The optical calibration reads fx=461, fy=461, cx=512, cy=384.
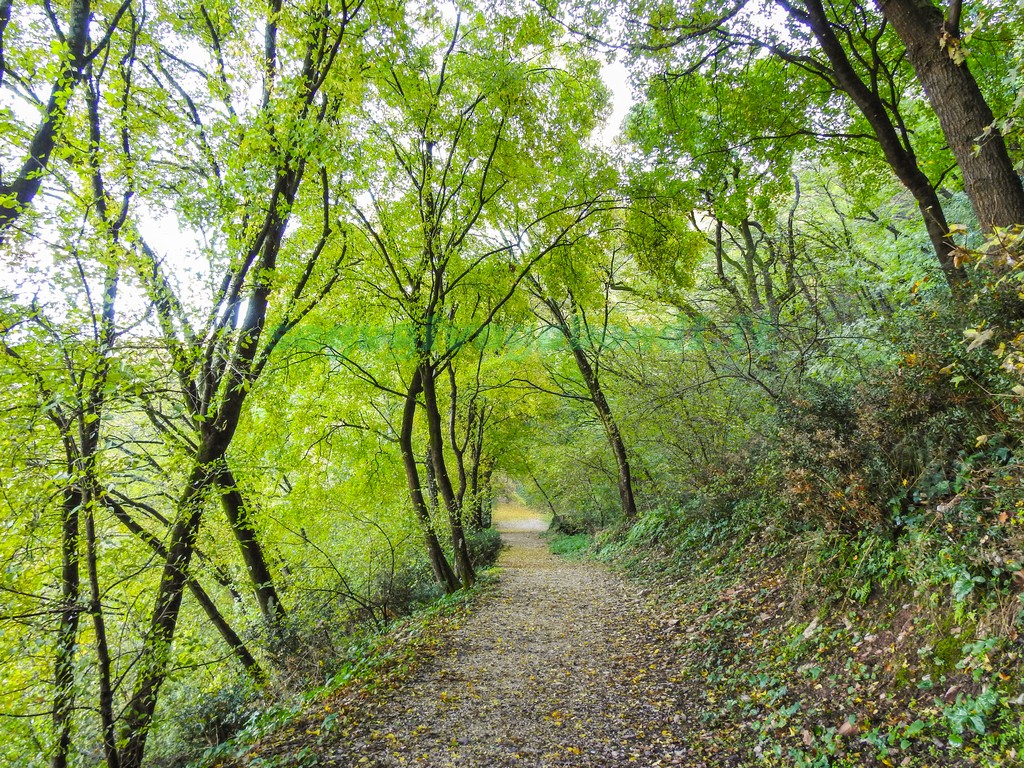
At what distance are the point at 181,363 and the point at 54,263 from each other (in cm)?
118

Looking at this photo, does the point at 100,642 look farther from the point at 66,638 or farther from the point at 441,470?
the point at 441,470

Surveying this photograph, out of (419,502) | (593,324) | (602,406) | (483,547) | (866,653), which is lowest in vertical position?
(483,547)

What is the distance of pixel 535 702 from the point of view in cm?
478

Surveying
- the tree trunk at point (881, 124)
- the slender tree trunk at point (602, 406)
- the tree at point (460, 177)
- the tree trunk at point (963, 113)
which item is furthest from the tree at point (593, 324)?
the tree trunk at point (963, 113)

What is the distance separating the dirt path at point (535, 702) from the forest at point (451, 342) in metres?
0.77

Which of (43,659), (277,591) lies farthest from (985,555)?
(277,591)

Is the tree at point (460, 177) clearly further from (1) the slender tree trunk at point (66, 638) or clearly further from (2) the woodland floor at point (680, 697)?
(1) the slender tree trunk at point (66, 638)

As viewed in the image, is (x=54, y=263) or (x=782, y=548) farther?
(x=782, y=548)

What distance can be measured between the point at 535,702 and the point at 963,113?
23.3ft

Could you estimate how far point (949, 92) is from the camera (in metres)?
4.39

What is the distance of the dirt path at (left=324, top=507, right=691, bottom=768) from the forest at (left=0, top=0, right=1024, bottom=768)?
774 millimetres

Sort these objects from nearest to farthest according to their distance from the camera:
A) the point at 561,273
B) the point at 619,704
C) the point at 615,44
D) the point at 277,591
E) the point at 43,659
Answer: the point at 43,659 < the point at 619,704 < the point at 615,44 < the point at 277,591 < the point at 561,273

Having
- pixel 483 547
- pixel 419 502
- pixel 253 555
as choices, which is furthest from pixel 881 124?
pixel 483 547

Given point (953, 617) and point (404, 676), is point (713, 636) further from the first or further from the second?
point (404, 676)
